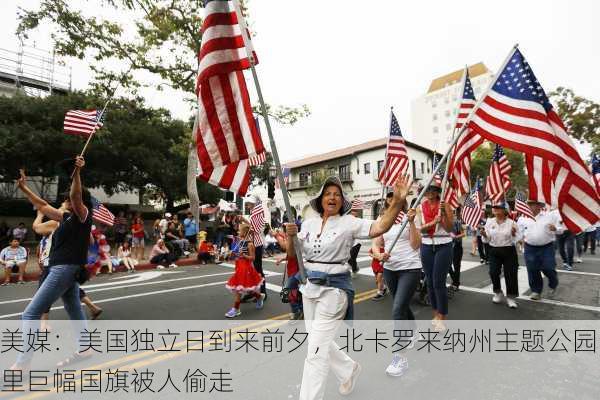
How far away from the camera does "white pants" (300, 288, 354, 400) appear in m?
2.37

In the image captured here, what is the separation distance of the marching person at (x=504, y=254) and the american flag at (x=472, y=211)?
3.40m

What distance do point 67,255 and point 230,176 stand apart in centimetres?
207

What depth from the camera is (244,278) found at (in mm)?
5598

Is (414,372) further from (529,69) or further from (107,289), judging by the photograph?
(107,289)

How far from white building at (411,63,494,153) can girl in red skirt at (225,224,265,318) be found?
77.5 m

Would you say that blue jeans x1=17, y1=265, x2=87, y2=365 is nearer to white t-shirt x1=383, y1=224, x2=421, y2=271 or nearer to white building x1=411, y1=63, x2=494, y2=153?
white t-shirt x1=383, y1=224, x2=421, y2=271

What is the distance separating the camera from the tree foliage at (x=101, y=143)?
16750mm

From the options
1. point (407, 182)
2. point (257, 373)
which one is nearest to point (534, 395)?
point (407, 182)

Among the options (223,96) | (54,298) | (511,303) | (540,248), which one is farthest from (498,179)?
(54,298)

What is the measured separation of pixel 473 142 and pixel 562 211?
1.32 metres

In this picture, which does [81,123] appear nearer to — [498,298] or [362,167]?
[498,298]

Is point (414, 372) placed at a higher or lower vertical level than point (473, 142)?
lower

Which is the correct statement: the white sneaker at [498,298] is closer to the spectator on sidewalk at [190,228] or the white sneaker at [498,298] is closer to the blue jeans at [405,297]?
the blue jeans at [405,297]

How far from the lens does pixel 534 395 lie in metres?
2.87
